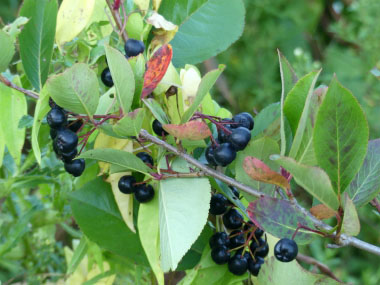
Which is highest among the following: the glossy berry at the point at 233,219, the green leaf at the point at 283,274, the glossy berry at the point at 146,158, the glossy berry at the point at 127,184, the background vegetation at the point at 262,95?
the glossy berry at the point at 146,158

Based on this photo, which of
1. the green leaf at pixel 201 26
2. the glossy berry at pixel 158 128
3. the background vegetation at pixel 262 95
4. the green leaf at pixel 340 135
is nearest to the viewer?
the green leaf at pixel 340 135

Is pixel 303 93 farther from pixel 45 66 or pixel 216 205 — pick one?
pixel 45 66

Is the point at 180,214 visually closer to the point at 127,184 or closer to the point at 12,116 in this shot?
the point at 127,184

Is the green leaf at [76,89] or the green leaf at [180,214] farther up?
the green leaf at [76,89]

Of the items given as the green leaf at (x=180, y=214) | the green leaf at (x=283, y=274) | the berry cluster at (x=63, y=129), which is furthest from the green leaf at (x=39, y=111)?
the green leaf at (x=283, y=274)

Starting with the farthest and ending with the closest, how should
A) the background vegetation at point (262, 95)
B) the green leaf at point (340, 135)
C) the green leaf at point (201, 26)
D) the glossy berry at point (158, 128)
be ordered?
1. the background vegetation at point (262, 95)
2. the green leaf at point (201, 26)
3. the glossy berry at point (158, 128)
4. the green leaf at point (340, 135)

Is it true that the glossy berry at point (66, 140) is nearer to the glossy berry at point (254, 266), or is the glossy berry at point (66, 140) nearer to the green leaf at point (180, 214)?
the green leaf at point (180, 214)
